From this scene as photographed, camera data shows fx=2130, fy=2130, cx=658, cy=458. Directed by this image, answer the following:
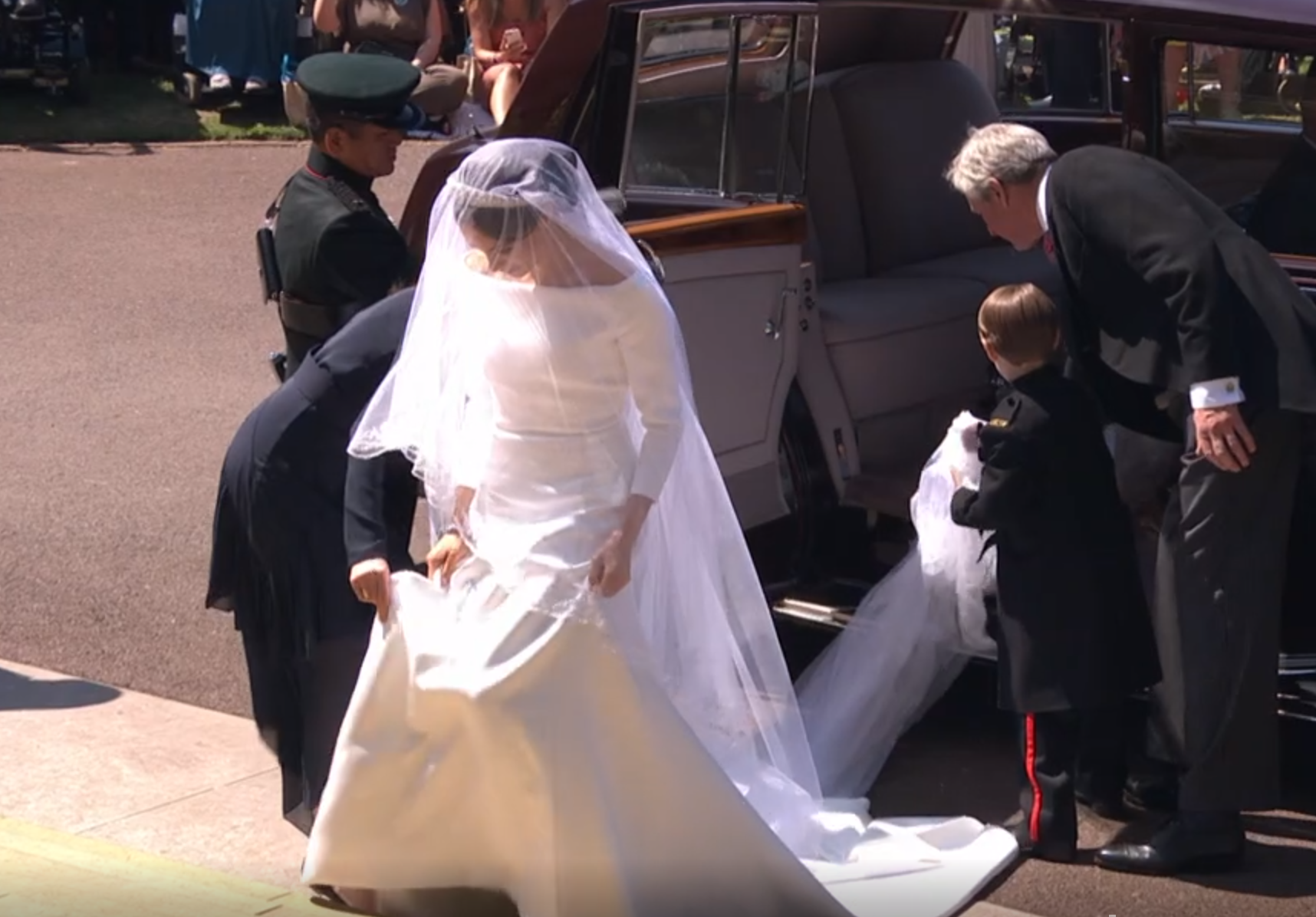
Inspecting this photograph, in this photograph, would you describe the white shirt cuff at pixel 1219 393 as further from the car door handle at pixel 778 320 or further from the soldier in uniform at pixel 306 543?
the soldier in uniform at pixel 306 543

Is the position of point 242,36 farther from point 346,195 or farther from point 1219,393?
point 1219,393

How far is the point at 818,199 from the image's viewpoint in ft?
21.4

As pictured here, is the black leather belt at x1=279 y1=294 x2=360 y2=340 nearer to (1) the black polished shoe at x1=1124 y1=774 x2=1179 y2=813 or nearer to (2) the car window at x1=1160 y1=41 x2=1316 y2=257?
(2) the car window at x1=1160 y1=41 x2=1316 y2=257

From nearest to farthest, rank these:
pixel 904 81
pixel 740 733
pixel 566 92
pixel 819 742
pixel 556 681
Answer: pixel 556 681 < pixel 740 733 < pixel 819 742 < pixel 566 92 < pixel 904 81

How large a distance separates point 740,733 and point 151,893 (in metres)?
1.31

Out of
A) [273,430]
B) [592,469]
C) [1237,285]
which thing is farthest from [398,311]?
[1237,285]

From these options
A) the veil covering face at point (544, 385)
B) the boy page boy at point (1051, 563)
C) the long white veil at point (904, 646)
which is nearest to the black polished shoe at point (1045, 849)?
the boy page boy at point (1051, 563)

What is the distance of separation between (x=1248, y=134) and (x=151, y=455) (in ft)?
15.3

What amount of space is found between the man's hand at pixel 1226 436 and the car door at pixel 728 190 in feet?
4.80

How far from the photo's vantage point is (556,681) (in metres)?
4.14

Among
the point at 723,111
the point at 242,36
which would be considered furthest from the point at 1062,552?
the point at 242,36

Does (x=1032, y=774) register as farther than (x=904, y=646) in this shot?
No

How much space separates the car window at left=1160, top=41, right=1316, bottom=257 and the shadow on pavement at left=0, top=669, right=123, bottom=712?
317cm

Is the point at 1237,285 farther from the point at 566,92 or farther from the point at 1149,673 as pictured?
the point at 566,92
